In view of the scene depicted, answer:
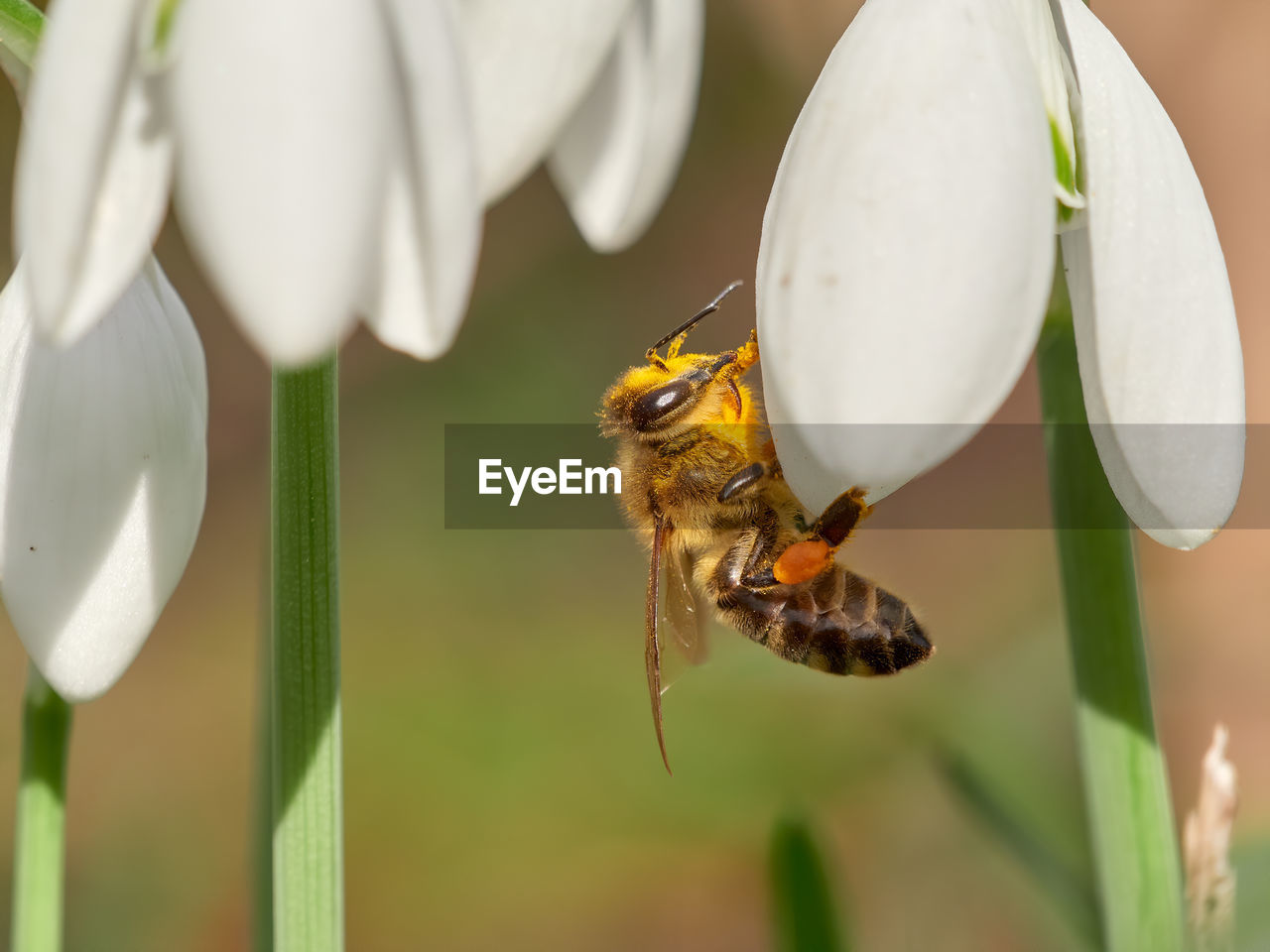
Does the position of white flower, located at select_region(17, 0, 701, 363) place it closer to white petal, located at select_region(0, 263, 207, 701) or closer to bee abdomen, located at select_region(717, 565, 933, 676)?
white petal, located at select_region(0, 263, 207, 701)

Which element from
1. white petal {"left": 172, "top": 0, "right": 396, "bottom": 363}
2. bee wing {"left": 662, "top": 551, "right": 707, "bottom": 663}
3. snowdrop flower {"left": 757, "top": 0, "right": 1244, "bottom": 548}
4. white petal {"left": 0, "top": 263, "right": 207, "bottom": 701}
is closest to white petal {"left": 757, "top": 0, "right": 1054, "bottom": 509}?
snowdrop flower {"left": 757, "top": 0, "right": 1244, "bottom": 548}

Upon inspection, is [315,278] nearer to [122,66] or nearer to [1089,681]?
[122,66]

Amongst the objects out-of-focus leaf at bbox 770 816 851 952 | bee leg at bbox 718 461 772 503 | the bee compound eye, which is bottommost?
out-of-focus leaf at bbox 770 816 851 952

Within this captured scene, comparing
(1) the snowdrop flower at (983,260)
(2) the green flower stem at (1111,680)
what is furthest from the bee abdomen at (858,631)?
(1) the snowdrop flower at (983,260)

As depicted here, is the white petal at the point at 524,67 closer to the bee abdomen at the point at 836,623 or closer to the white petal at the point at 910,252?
the white petal at the point at 910,252

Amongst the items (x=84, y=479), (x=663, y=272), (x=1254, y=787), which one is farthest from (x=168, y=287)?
(x=663, y=272)

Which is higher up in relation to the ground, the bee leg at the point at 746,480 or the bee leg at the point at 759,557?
the bee leg at the point at 746,480

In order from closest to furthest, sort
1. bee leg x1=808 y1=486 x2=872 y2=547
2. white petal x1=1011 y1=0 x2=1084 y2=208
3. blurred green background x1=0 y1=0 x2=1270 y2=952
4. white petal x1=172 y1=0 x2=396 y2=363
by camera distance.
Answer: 1. white petal x1=172 y1=0 x2=396 y2=363
2. white petal x1=1011 y1=0 x2=1084 y2=208
3. bee leg x1=808 y1=486 x2=872 y2=547
4. blurred green background x1=0 y1=0 x2=1270 y2=952

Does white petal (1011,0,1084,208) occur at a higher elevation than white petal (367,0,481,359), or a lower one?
higher
